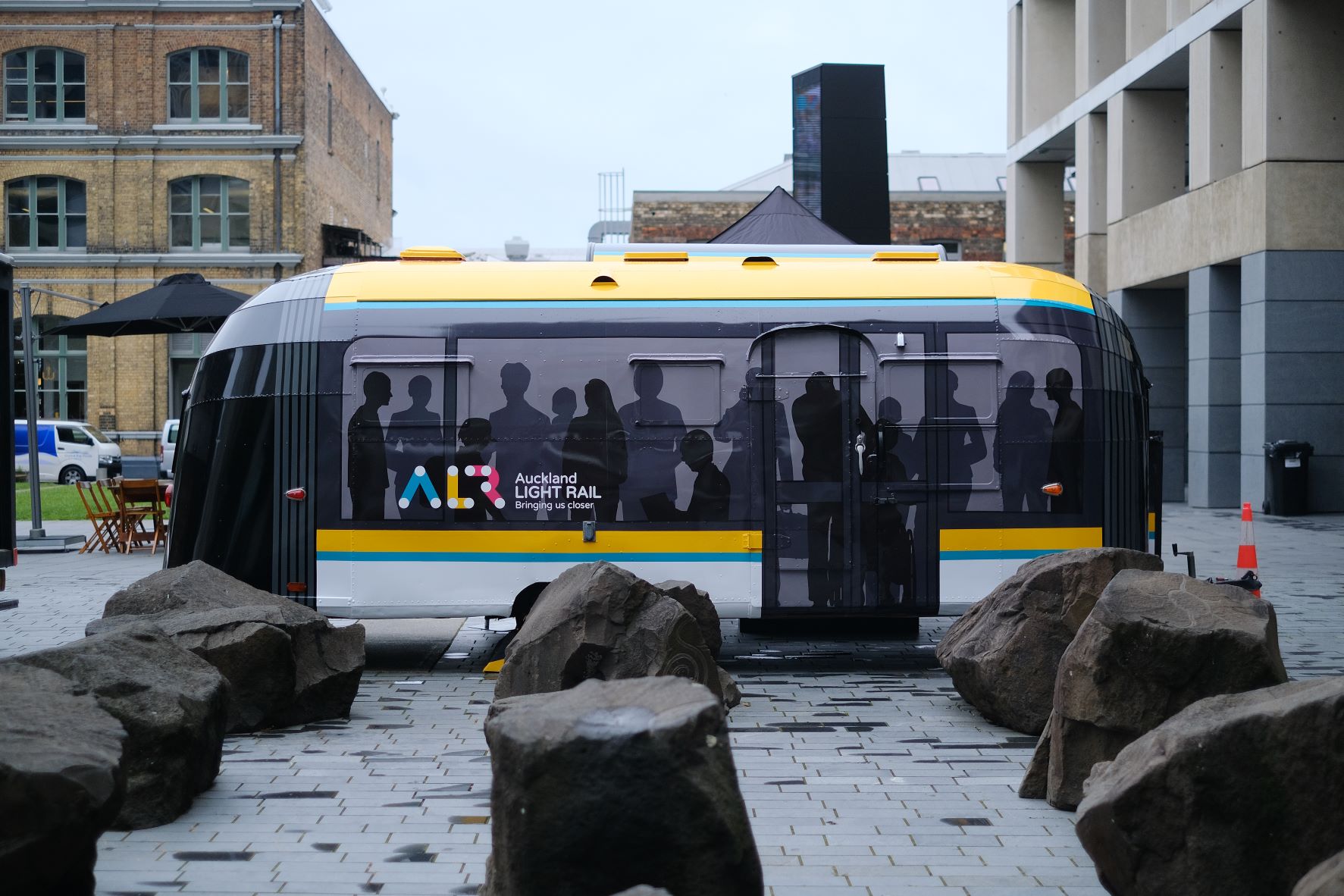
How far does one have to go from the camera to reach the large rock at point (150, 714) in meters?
6.13

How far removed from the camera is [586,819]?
4.53 metres

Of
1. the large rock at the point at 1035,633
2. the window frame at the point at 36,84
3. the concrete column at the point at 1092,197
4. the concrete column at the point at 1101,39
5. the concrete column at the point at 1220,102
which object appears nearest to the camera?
the large rock at the point at 1035,633

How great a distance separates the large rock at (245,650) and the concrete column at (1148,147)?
23018 millimetres

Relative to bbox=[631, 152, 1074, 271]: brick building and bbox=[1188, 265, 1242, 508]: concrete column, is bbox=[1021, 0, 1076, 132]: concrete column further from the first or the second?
bbox=[631, 152, 1074, 271]: brick building

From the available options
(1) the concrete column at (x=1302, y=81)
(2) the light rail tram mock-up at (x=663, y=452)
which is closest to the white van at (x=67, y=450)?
(1) the concrete column at (x=1302, y=81)

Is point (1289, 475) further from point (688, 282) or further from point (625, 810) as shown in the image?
point (625, 810)

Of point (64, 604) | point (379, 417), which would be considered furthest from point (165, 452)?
point (379, 417)

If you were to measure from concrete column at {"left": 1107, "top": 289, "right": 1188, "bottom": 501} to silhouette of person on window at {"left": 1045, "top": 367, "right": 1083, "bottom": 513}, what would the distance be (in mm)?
18852

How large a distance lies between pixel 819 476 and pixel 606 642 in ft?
9.18

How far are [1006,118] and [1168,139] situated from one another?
7.33 meters

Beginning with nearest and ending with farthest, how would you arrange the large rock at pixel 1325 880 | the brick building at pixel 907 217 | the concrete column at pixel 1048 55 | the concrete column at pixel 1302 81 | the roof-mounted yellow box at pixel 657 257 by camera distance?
1. the large rock at pixel 1325 880
2. the roof-mounted yellow box at pixel 657 257
3. the concrete column at pixel 1302 81
4. the concrete column at pixel 1048 55
5. the brick building at pixel 907 217

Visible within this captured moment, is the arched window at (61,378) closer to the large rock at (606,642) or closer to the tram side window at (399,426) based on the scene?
the tram side window at (399,426)

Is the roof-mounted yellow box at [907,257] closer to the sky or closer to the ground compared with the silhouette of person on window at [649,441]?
closer to the sky

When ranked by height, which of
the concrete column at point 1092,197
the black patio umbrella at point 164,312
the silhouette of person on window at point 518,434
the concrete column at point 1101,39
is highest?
the concrete column at point 1101,39
